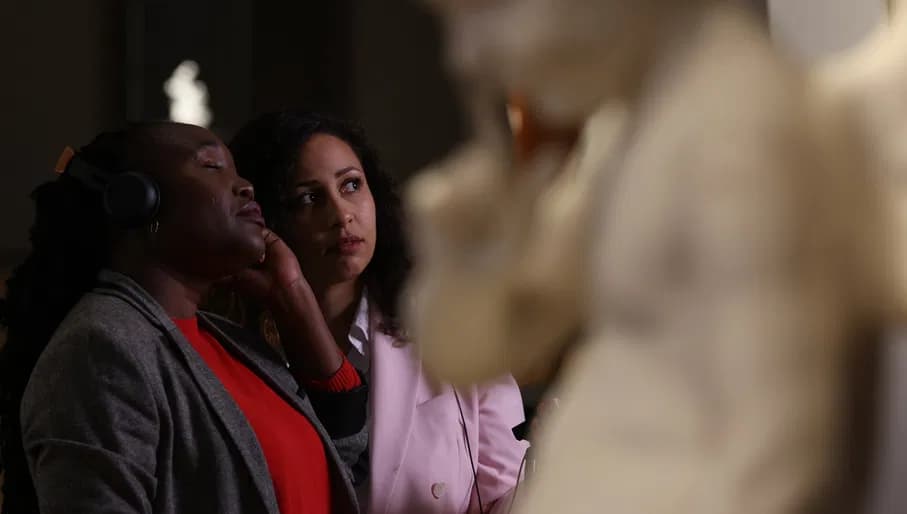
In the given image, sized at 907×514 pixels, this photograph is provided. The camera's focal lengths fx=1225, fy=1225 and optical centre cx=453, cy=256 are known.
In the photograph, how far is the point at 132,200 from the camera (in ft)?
3.19

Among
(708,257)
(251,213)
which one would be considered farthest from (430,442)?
(708,257)

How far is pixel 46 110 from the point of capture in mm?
2062

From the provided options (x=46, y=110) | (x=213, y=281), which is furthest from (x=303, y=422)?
(x=46, y=110)

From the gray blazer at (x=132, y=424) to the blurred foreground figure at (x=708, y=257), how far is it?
616 millimetres

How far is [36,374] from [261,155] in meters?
0.38

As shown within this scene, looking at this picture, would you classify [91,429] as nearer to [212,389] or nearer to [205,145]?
[212,389]

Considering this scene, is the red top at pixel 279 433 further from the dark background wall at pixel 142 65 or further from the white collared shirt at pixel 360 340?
the dark background wall at pixel 142 65

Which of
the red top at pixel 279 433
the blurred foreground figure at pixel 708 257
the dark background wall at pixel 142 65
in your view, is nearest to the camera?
the blurred foreground figure at pixel 708 257

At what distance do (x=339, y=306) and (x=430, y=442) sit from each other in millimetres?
178

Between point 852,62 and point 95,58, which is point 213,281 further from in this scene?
point 95,58

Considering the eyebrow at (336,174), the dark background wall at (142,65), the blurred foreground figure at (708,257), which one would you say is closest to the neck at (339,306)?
the eyebrow at (336,174)

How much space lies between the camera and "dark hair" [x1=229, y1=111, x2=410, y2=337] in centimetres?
117

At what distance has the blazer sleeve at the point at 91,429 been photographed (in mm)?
841

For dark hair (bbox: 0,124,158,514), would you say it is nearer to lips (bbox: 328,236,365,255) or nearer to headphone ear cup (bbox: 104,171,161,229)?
headphone ear cup (bbox: 104,171,161,229)
